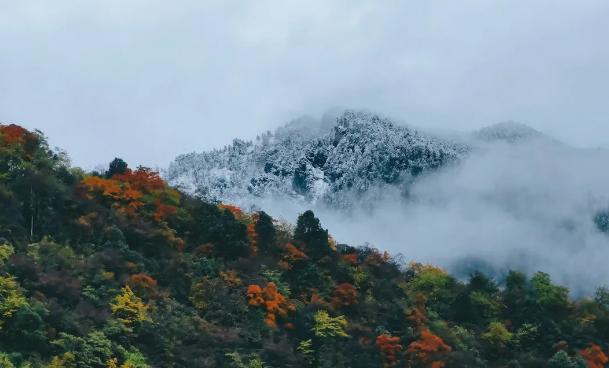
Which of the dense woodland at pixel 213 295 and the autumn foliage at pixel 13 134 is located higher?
the autumn foliage at pixel 13 134

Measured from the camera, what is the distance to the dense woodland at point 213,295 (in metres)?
46.6

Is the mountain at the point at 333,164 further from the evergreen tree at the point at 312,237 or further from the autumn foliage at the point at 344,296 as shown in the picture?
the autumn foliage at the point at 344,296

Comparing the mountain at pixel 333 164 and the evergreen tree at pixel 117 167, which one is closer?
the evergreen tree at pixel 117 167

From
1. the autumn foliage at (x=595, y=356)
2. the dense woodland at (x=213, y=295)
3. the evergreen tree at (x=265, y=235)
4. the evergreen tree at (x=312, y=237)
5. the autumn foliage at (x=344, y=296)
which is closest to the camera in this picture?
the dense woodland at (x=213, y=295)

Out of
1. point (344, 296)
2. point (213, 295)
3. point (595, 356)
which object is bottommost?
point (213, 295)

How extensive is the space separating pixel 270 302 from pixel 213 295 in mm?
3664

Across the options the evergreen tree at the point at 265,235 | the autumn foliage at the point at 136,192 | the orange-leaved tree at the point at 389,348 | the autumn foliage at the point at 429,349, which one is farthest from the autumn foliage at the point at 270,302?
the autumn foliage at the point at 136,192

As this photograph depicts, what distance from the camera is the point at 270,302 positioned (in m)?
56.8

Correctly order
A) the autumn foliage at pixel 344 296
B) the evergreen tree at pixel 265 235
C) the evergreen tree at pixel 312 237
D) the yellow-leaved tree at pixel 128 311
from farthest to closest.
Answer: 1. the evergreen tree at pixel 312 237
2. the evergreen tree at pixel 265 235
3. the autumn foliage at pixel 344 296
4. the yellow-leaved tree at pixel 128 311

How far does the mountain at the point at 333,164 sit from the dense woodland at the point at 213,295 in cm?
10916

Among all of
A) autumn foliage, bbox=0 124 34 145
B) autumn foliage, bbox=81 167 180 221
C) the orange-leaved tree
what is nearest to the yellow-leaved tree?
autumn foliage, bbox=81 167 180 221

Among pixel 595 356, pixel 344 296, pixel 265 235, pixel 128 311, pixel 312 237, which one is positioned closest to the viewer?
pixel 128 311

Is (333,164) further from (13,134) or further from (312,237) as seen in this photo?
(13,134)

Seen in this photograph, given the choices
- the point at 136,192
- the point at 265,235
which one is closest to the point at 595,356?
the point at 265,235
